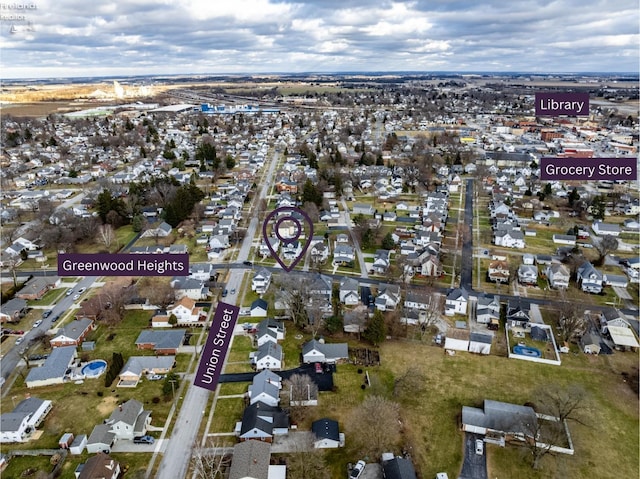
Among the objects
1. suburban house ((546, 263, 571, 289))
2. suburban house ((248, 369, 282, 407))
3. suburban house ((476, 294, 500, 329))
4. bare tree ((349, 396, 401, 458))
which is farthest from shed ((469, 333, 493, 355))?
suburban house ((248, 369, 282, 407))

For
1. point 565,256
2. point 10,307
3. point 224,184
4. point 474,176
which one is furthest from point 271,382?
point 474,176

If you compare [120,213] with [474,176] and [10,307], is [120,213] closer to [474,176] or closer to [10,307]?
[10,307]

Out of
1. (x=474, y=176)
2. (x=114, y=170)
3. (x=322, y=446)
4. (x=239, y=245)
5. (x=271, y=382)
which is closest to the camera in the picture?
(x=322, y=446)

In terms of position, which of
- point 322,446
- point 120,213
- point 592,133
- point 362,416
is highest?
point 592,133

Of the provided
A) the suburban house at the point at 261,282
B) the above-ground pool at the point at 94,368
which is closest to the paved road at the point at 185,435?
the above-ground pool at the point at 94,368

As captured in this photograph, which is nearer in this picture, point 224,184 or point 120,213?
point 120,213

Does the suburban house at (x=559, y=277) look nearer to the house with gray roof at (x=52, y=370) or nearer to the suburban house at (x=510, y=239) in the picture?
the suburban house at (x=510, y=239)

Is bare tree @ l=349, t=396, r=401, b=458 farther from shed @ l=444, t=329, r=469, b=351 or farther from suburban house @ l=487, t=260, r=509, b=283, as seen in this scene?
suburban house @ l=487, t=260, r=509, b=283
